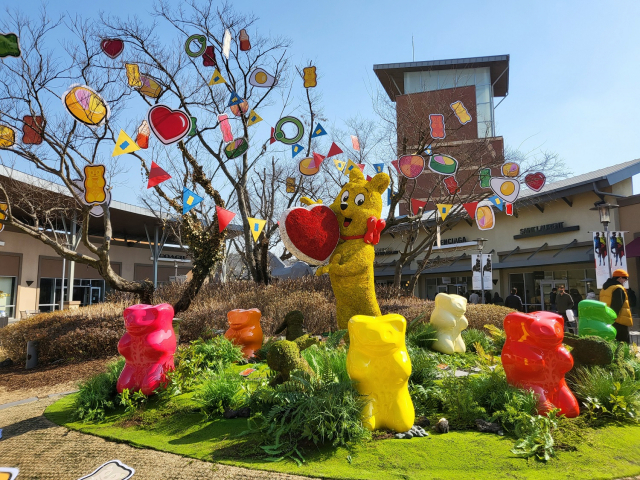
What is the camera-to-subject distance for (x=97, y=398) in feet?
15.9

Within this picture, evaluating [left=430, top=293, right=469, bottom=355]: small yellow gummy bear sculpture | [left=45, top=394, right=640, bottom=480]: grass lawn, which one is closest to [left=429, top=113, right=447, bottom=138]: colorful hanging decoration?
[left=430, top=293, right=469, bottom=355]: small yellow gummy bear sculpture

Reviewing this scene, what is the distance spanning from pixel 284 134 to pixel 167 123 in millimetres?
3849

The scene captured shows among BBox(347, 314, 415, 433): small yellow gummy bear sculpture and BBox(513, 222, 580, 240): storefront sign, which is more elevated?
BBox(513, 222, 580, 240): storefront sign

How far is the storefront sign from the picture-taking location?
1983 centimetres

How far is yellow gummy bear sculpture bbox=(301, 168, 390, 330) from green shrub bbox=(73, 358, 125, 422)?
11.3 ft

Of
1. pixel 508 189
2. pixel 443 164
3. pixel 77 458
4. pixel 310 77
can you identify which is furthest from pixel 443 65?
pixel 77 458

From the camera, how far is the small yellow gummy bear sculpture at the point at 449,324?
7248 mm

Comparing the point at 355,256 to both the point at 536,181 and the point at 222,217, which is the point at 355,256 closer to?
the point at 222,217

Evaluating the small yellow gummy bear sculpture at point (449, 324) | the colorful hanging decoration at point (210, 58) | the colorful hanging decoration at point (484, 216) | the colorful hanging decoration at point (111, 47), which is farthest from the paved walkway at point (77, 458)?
the colorful hanging decoration at point (210, 58)

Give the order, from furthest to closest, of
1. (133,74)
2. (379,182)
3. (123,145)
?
(133,74) → (379,182) → (123,145)

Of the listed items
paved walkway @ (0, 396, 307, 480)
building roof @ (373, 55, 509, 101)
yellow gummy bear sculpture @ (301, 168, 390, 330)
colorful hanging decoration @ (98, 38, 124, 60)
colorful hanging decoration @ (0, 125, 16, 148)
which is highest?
building roof @ (373, 55, 509, 101)

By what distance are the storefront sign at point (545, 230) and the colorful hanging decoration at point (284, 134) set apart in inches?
602

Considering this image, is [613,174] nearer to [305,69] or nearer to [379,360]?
[305,69]

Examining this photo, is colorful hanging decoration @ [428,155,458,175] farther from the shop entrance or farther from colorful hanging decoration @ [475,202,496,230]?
the shop entrance
